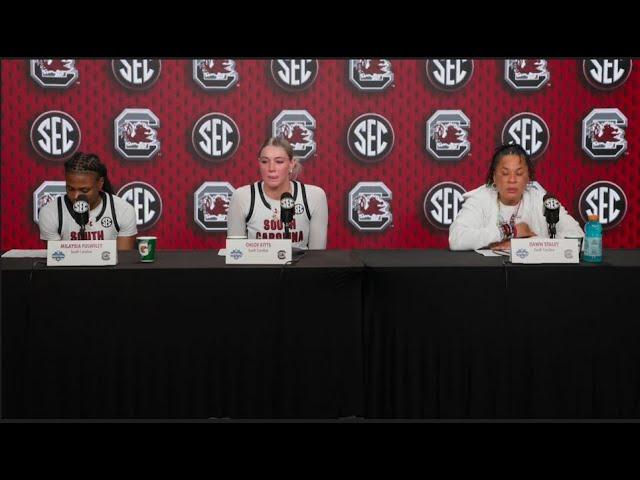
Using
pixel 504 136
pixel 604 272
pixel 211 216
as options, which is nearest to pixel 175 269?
pixel 604 272

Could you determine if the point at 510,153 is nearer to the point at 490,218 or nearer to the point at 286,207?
the point at 490,218

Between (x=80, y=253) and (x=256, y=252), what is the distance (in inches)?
23.3

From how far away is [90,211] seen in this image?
3.45 metres

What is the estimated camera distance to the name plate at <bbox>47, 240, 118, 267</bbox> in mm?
2422

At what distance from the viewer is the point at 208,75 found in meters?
4.32

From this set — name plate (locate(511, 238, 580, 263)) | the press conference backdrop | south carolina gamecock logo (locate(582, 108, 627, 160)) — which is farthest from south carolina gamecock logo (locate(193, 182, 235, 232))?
name plate (locate(511, 238, 580, 263))

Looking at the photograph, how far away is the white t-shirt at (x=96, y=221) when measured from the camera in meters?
3.41

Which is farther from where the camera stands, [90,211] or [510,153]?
[90,211]

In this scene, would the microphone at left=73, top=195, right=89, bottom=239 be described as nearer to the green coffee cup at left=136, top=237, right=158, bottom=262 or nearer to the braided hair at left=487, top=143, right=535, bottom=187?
the green coffee cup at left=136, top=237, right=158, bottom=262

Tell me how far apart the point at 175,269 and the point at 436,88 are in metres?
2.52

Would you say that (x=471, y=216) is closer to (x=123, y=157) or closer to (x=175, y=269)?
(x=175, y=269)

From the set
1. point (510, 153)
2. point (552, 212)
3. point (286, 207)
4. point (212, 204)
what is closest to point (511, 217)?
point (510, 153)

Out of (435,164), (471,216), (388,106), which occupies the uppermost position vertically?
(388,106)

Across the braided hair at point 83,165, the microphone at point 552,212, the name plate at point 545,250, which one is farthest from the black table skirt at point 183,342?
the braided hair at point 83,165
